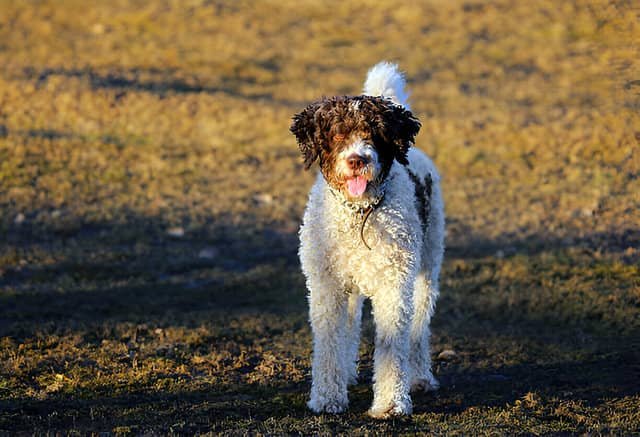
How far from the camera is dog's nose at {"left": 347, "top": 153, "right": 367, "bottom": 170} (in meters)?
6.66

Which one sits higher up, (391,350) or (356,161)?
(356,161)

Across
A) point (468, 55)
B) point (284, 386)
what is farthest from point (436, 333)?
point (468, 55)

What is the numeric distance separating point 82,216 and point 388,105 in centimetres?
1334

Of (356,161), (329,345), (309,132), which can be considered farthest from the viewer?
(329,345)

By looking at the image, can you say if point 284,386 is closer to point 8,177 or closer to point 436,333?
point 436,333

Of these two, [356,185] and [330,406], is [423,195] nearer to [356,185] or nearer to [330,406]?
[356,185]

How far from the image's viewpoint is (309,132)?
23.5ft

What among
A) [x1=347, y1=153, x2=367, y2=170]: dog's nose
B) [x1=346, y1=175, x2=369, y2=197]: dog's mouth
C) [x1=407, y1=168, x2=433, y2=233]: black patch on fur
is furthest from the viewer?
[x1=407, y1=168, x2=433, y2=233]: black patch on fur

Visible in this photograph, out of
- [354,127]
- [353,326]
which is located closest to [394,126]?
[354,127]

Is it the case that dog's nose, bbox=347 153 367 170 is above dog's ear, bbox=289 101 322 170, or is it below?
below

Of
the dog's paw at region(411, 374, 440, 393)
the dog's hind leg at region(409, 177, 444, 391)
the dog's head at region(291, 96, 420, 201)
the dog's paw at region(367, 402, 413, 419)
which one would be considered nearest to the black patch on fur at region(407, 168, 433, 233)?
the dog's hind leg at region(409, 177, 444, 391)

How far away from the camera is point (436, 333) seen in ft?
37.9

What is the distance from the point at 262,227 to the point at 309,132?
39.1 ft

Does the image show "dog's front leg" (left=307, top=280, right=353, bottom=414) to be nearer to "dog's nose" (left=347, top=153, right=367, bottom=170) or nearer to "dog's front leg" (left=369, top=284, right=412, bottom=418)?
"dog's front leg" (left=369, top=284, right=412, bottom=418)
